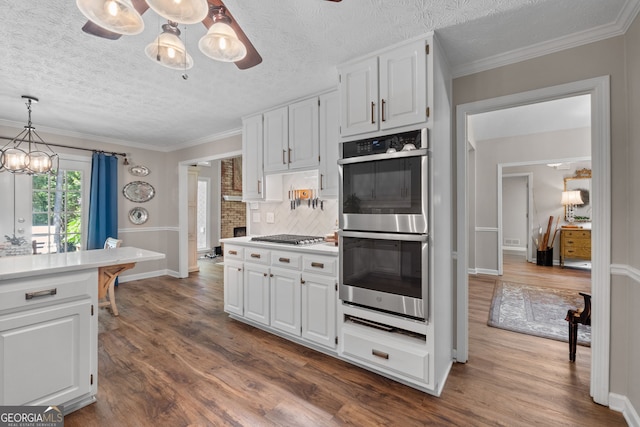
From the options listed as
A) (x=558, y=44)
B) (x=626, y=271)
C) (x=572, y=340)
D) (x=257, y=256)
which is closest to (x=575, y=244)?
(x=572, y=340)

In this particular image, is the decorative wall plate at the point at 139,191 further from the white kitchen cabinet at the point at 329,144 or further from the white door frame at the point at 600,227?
the white door frame at the point at 600,227

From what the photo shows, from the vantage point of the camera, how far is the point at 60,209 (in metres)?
4.46

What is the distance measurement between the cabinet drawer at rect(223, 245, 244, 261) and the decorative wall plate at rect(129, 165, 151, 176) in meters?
3.16

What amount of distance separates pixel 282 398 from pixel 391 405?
74 cm

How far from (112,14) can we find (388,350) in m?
2.48

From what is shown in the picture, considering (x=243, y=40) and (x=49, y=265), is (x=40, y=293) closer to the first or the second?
(x=49, y=265)

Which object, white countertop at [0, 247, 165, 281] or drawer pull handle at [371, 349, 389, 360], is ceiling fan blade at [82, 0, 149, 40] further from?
drawer pull handle at [371, 349, 389, 360]

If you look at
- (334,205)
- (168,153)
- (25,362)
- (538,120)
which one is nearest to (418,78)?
(334,205)

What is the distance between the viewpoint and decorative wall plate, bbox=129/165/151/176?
520 cm

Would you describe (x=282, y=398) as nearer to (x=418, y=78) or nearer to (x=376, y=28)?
(x=418, y=78)

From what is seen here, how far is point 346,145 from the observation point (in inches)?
91.6

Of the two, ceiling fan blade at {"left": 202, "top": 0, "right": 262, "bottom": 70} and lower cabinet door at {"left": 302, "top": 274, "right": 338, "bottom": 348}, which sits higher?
ceiling fan blade at {"left": 202, "top": 0, "right": 262, "bottom": 70}

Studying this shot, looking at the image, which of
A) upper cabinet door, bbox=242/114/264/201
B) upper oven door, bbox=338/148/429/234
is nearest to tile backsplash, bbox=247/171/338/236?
upper cabinet door, bbox=242/114/264/201

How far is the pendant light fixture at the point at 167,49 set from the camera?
1.46 meters
